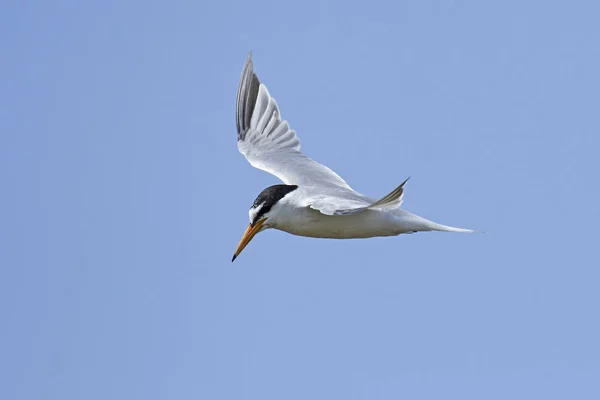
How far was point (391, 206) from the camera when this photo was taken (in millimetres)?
9453

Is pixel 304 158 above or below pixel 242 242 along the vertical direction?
above

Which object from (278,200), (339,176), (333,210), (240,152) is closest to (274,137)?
(240,152)

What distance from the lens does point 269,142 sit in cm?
1304

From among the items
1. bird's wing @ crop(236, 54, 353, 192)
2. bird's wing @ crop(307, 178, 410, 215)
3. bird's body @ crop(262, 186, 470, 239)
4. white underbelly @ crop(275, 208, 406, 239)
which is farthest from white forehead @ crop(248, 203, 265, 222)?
bird's wing @ crop(236, 54, 353, 192)

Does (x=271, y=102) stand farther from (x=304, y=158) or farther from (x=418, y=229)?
(x=418, y=229)

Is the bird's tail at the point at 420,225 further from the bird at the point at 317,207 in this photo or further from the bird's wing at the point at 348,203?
the bird's wing at the point at 348,203

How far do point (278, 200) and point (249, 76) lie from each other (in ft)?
12.0

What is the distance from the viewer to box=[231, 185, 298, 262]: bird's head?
10.5 meters

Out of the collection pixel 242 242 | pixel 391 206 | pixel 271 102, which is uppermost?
pixel 271 102

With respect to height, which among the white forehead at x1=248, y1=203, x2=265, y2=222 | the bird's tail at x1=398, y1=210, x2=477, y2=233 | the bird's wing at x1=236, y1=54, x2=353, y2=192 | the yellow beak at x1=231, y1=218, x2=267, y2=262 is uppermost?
the bird's wing at x1=236, y1=54, x2=353, y2=192

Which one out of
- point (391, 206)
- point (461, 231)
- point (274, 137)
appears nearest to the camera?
point (391, 206)

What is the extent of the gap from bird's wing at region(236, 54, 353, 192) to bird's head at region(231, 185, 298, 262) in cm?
95

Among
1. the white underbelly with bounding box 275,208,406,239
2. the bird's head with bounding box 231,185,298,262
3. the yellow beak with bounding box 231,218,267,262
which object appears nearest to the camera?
the white underbelly with bounding box 275,208,406,239

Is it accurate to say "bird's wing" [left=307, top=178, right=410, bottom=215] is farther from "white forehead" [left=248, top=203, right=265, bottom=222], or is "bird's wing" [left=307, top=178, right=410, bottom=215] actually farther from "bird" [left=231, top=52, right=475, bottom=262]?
"white forehead" [left=248, top=203, right=265, bottom=222]
